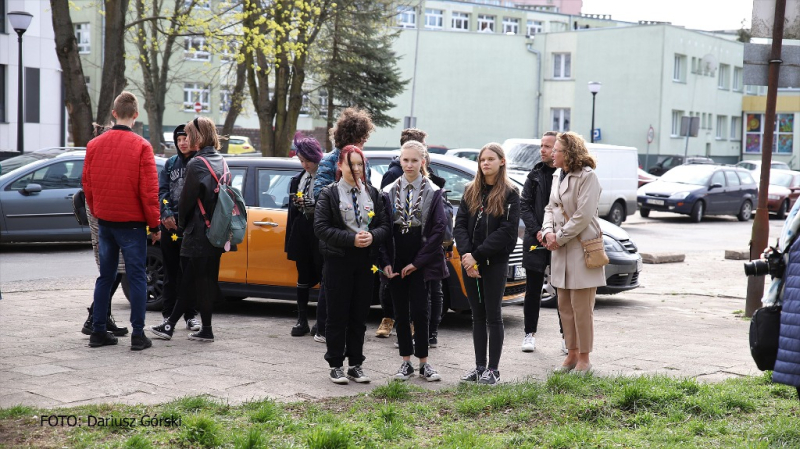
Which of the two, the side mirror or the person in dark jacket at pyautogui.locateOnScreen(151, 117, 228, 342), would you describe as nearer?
the person in dark jacket at pyautogui.locateOnScreen(151, 117, 228, 342)

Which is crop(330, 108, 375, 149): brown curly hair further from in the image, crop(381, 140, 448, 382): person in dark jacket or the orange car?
the orange car

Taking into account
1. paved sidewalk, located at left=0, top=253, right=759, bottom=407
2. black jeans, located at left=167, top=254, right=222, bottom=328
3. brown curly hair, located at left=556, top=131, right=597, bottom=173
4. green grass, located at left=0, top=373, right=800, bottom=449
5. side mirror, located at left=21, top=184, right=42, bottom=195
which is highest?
brown curly hair, located at left=556, top=131, right=597, bottom=173

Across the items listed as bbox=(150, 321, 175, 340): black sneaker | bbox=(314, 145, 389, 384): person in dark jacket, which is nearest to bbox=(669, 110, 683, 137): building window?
bbox=(150, 321, 175, 340): black sneaker

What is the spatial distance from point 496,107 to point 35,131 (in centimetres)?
3061

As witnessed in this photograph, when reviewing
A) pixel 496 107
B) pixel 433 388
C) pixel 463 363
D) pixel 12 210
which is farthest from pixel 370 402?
pixel 496 107

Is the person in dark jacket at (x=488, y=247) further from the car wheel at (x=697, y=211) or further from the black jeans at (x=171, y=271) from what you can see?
the car wheel at (x=697, y=211)

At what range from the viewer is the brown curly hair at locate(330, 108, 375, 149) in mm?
7402

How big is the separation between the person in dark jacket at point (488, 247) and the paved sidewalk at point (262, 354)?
34 centimetres

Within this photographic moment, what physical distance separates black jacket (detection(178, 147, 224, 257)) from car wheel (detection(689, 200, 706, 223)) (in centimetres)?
2218

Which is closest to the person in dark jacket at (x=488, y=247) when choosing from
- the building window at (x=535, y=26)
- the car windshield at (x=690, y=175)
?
the car windshield at (x=690, y=175)

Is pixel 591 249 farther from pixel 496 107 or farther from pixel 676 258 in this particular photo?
pixel 496 107

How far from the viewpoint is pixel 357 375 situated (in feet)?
21.7

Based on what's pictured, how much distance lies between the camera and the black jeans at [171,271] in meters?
8.35

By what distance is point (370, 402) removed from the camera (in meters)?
5.87
